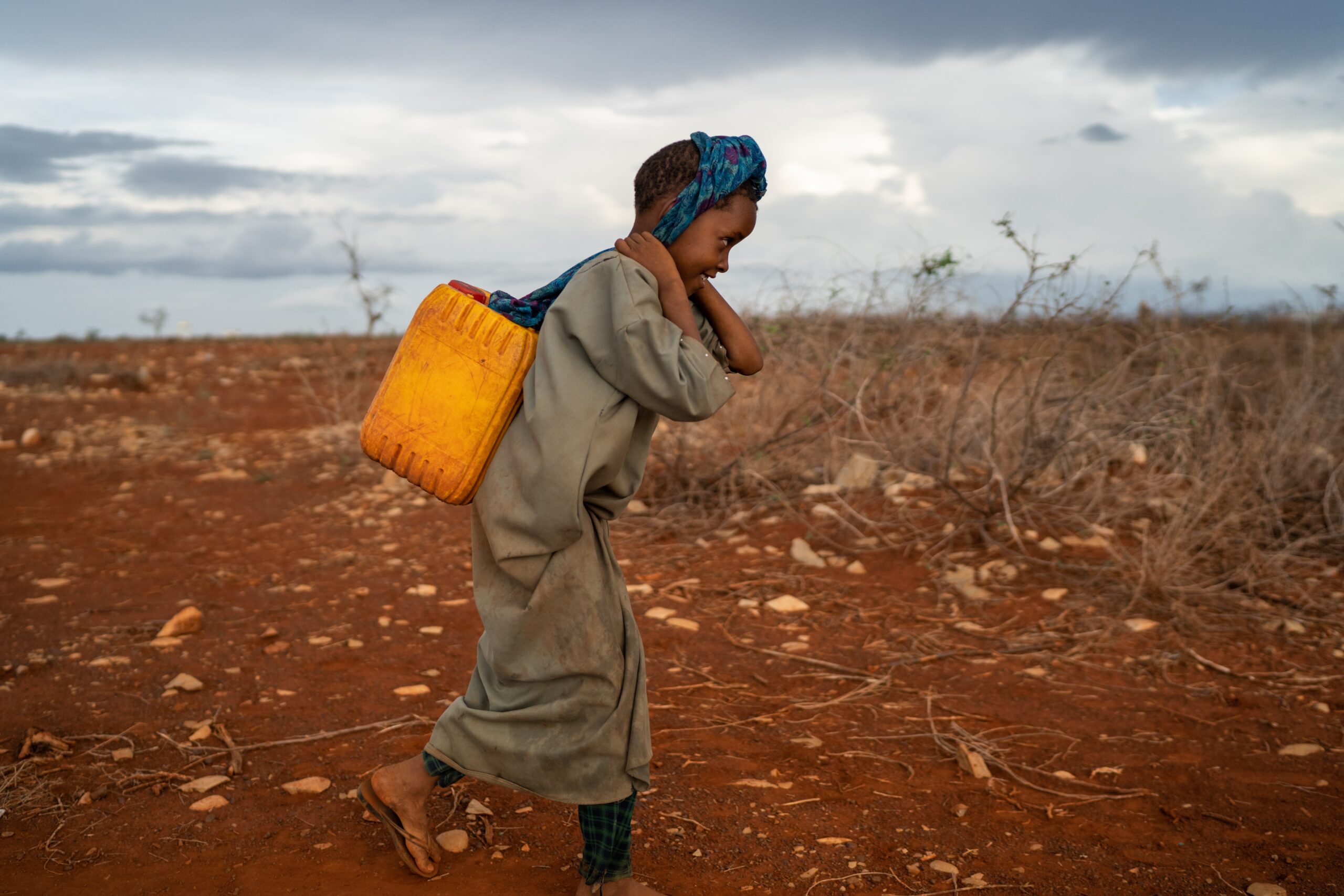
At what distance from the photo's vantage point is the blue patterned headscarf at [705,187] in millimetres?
1689

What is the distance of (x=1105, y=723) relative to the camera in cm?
299

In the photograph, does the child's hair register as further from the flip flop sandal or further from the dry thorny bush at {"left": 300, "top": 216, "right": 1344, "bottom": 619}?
the dry thorny bush at {"left": 300, "top": 216, "right": 1344, "bottom": 619}

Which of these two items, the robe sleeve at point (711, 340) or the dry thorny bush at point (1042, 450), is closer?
the robe sleeve at point (711, 340)

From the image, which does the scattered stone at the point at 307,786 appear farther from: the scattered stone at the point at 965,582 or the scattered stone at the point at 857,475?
the scattered stone at the point at 857,475

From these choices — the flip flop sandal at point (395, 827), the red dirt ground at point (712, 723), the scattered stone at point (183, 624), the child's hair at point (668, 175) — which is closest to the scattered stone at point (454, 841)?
the red dirt ground at point (712, 723)

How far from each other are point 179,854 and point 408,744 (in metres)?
0.69

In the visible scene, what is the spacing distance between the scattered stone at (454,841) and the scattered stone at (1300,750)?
2.38 meters

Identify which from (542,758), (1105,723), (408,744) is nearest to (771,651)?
(1105,723)

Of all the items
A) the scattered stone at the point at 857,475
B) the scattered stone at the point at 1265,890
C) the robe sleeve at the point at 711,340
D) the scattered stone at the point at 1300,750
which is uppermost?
the robe sleeve at the point at 711,340

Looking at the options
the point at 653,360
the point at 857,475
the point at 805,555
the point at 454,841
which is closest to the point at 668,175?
the point at 653,360

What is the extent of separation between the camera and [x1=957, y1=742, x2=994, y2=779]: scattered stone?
2.59m

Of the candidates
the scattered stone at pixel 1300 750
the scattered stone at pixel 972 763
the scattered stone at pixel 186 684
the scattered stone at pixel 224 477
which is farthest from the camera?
the scattered stone at pixel 224 477

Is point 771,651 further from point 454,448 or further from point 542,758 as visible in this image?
point 454,448

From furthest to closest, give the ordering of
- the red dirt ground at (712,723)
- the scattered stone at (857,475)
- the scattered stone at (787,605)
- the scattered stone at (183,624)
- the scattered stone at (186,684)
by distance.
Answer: the scattered stone at (857,475) < the scattered stone at (787,605) < the scattered stone at (183,624) < the scattered stone at (186,684) < the red dirt ground at (712,723)
